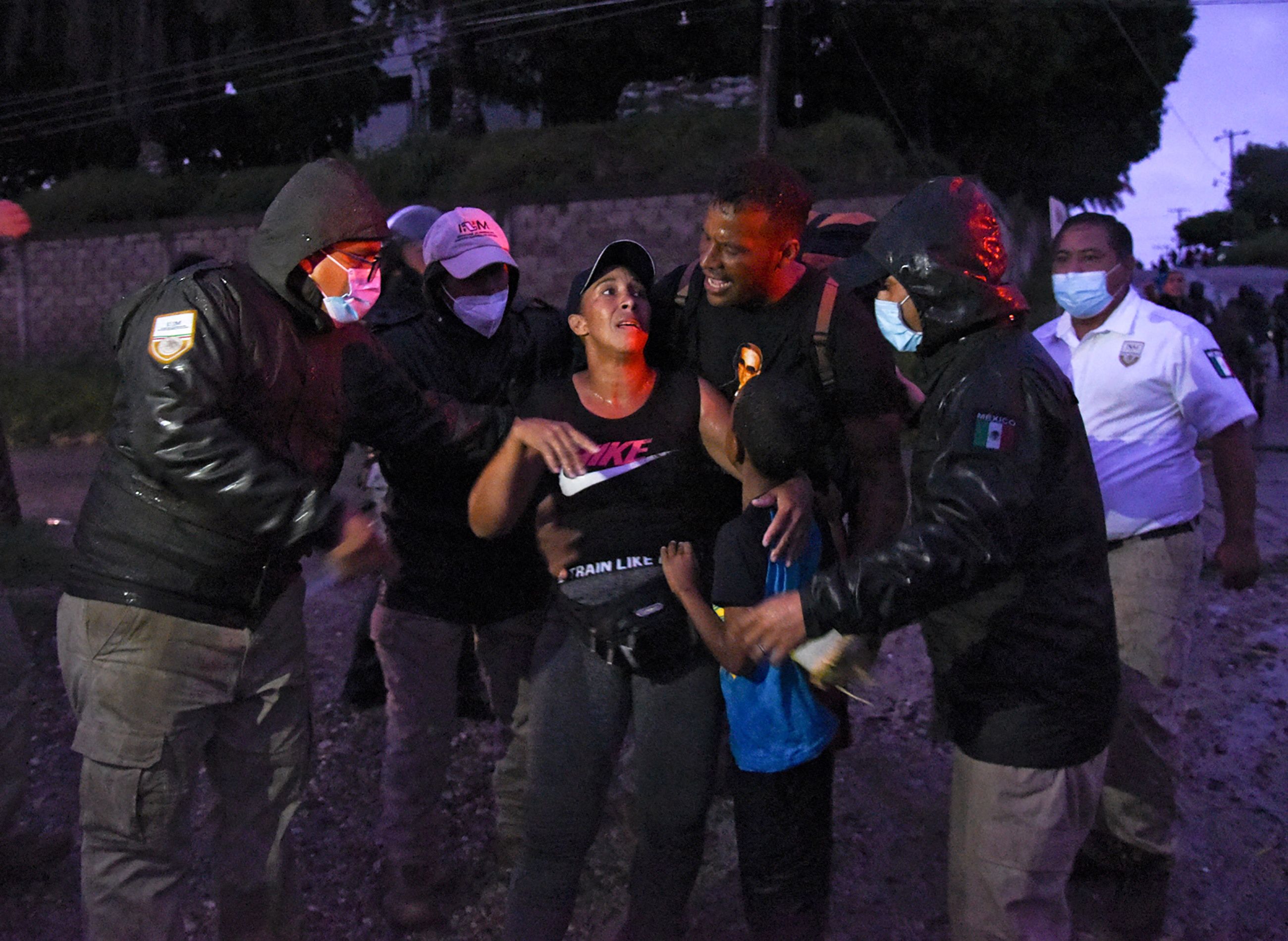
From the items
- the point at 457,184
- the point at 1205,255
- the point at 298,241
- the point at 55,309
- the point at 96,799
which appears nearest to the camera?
the point at 96,799

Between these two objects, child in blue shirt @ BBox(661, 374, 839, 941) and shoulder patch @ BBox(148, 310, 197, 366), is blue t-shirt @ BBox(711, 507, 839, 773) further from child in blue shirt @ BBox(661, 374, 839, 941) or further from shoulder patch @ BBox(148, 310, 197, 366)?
shoulder patch @ BBox(148, 310, 197, 366)

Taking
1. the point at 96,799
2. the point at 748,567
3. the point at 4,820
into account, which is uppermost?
the point at 748,567

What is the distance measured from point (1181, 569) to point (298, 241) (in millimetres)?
2809

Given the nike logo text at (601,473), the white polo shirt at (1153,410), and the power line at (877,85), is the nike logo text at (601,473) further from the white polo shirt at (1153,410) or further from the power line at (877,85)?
the power line at (877,85)

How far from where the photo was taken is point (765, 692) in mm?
2689

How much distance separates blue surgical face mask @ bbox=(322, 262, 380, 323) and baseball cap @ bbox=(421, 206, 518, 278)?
27.4 inches

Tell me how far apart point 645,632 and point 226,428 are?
3.53 feet

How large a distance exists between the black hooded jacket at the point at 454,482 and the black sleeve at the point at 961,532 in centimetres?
131

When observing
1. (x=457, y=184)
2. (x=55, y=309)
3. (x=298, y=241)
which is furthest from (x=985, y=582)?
(x=55, y=309)

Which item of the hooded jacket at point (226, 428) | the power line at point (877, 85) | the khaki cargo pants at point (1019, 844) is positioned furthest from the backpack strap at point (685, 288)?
the power line at point (877, 85)

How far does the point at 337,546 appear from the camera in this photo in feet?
8.49

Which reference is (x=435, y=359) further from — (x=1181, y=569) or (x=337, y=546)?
(x=1181, y=569)

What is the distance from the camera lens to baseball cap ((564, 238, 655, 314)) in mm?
3008

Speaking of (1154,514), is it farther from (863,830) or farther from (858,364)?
(863,830)
